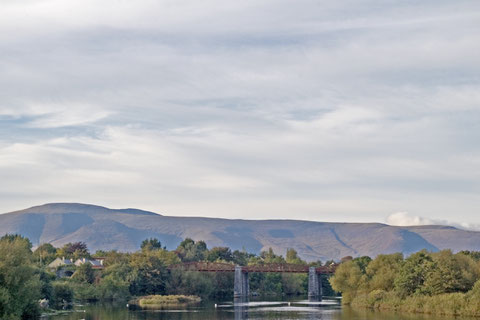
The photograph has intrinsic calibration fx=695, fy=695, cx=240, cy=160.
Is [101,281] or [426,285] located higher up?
[101,281]

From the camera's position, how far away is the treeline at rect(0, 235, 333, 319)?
72.0 meters

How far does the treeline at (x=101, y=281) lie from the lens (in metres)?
72.0

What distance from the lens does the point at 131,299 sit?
13962 cm

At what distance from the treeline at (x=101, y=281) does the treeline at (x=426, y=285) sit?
4916cm

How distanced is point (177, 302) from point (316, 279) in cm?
5201

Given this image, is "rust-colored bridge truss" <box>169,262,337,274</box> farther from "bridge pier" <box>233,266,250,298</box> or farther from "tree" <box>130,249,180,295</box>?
"tree" <box>130,249,180,295</box>

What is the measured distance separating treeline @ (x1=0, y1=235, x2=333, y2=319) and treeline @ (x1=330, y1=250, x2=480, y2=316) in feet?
161

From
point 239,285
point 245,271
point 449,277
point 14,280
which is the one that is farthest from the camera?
point 245,271

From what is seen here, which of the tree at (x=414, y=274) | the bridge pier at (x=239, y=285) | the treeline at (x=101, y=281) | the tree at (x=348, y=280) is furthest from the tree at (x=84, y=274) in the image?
the tree at (x=414, y=274)

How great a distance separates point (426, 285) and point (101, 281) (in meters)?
71.0

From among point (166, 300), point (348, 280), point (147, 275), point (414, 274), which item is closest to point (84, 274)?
point (147, 275)

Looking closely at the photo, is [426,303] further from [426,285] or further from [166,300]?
[166,300]

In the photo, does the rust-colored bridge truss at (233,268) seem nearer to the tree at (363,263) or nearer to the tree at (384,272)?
the tree at (363,263)

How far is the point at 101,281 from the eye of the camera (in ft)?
464
